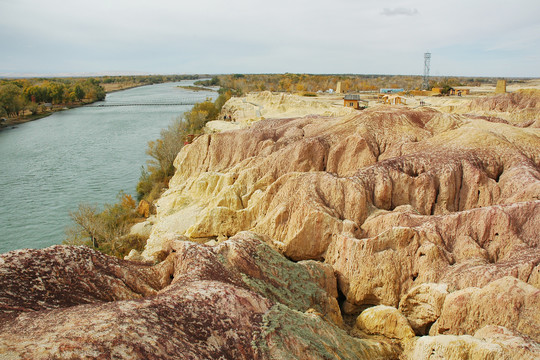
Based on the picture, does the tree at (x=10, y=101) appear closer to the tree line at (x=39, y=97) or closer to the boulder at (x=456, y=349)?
the tree line at (x=39, y=97)

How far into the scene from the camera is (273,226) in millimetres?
14094

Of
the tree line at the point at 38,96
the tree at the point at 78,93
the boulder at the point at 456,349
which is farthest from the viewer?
the tree at the point at 78,93

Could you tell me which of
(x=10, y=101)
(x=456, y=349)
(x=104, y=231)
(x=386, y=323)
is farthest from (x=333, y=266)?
(x=10, y=101)

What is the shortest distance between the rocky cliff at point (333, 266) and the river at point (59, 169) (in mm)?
12766

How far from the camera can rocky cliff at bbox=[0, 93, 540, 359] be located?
19.2 feet

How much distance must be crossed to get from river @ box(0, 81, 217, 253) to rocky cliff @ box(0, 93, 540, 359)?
12766mm

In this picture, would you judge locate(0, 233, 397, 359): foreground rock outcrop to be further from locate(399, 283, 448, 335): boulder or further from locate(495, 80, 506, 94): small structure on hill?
locate(495, 80, 506, 94): small structure on hill

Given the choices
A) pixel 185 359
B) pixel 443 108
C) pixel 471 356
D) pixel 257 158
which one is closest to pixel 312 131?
pixel 257 158

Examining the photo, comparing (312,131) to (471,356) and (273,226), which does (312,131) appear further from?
(471,356)

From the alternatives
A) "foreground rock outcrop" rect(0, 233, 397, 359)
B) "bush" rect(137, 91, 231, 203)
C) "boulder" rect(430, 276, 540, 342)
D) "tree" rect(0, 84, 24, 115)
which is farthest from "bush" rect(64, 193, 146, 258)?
"tree" rect(0, 84, 24, 115)

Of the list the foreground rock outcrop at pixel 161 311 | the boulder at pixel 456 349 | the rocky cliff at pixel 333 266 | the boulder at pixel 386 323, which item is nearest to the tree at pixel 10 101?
the rocky cliff at pixel 333 266

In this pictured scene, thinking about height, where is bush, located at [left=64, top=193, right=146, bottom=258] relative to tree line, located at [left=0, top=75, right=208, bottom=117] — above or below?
below

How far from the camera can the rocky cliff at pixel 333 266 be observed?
5863 millimetres

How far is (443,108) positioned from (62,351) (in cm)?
4144
